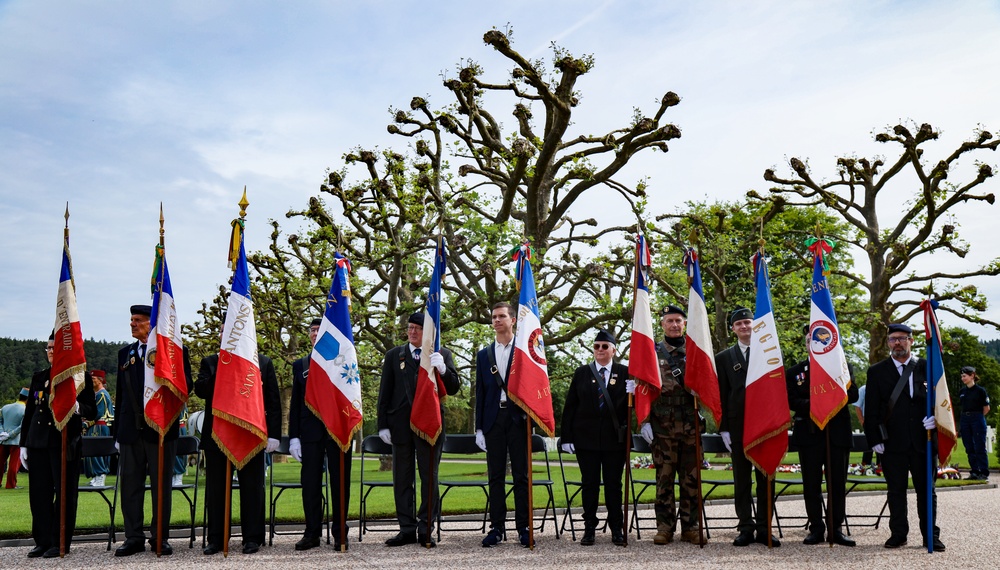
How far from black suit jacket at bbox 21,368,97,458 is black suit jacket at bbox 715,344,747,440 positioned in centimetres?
656

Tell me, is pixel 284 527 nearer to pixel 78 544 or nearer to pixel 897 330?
pixel 78 544

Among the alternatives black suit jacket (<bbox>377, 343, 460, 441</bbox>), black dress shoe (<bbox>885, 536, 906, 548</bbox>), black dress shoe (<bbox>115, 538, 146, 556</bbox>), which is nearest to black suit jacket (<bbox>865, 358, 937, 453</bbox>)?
black dress shoe (<bbox>885, 536, 906, 548</bbox>)

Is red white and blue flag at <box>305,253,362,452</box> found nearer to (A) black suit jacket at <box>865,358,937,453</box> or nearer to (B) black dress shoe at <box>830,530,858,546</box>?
(B) black dress shoe at <box>830,530,858,546</box>

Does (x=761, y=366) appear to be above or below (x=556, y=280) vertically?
below

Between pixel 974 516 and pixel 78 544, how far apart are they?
11040 mm

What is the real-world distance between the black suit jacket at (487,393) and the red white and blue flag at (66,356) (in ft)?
13.1

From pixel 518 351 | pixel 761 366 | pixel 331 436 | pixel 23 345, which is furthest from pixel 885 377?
pixel 23 345

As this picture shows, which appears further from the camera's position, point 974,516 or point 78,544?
point 974,516

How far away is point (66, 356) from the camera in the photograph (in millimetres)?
8656

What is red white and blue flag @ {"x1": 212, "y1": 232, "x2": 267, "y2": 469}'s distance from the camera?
842 cm

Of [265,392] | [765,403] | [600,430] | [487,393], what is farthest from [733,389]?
[265,392]

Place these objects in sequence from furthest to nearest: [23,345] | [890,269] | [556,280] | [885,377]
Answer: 1. [23,345]
2. [890,269]
3. [556,280]
4. [885,377]

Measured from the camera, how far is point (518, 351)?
9.01 metres

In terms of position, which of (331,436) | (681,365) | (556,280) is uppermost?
(556,280)
